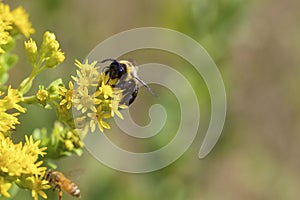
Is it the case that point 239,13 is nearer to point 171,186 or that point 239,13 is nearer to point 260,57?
point 171,186

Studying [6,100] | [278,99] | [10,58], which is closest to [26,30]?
[10,58]

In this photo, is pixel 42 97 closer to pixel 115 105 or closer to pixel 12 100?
pixel 12 100

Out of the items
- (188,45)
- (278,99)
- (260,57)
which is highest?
(188,45)

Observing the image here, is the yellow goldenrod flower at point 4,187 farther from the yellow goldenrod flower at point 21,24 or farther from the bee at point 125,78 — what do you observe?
the yellow goldenrod flower at point 21,24

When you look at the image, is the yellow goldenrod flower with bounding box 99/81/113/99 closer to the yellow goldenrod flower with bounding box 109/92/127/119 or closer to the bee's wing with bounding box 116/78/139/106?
the yellow goldenrod flower with bounding box 109/92/127/119

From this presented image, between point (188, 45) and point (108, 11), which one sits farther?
point (108, 11)
